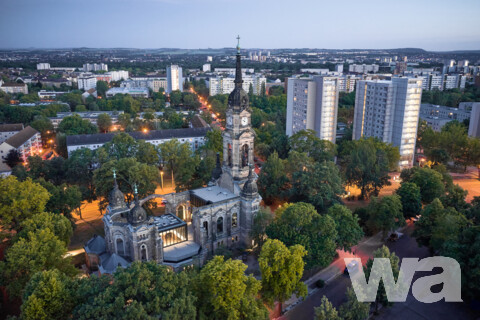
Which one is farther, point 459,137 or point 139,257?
point 459,137

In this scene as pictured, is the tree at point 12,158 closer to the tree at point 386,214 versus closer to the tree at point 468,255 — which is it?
the tree at point 386,214

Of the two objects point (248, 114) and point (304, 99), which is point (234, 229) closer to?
point (248, 114)

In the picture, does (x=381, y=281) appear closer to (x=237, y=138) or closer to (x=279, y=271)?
(x=279, y=271)

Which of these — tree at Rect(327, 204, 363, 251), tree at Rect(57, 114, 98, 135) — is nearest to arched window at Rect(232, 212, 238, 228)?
tree at Rect(327, 204, 363, 251)

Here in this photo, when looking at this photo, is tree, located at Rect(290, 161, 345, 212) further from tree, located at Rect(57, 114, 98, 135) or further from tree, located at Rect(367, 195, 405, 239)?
tree, located at Rect(57, 114, 98, 135)

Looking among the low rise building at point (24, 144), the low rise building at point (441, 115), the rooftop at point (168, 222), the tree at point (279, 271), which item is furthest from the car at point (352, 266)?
the low rise building at point (441, 115)

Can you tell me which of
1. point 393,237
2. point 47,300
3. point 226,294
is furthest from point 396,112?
point 47,300

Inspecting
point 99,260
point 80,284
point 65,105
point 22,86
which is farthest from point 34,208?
point 22,86
